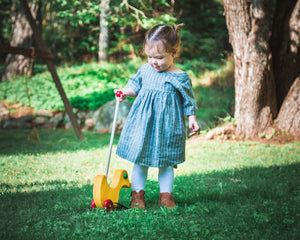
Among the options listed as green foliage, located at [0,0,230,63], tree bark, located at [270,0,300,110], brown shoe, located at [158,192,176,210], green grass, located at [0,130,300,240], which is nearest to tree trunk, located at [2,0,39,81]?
green foliage, located at [0,0,230,63]

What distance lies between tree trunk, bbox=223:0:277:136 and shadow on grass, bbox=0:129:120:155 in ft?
8.26

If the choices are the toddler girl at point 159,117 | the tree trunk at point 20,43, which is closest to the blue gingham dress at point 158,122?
the toddler girl at point 159,117

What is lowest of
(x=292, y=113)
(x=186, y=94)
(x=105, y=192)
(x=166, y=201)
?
(x=166, y=201)

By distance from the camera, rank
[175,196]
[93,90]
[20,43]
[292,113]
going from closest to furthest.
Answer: [175,196] < [292,113] < [93,90] < [20,43]

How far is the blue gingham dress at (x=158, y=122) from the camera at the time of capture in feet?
8.42

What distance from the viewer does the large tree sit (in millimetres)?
5340

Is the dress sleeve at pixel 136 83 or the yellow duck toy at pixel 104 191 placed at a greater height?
the dress sleeve at pixel 136 83

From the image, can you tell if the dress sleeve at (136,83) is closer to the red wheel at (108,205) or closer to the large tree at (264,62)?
the red wheel at (108,205)

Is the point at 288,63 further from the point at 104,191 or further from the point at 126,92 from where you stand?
the point at 104,191

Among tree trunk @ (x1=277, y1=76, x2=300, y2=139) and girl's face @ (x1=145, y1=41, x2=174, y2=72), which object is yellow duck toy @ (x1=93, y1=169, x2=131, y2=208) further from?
tree trunk @ (x1=277, y1=76, x2=300, y2=139)

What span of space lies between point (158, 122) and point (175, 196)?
0.89 m

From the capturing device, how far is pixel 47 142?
584cm

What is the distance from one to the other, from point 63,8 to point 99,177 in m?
7.62

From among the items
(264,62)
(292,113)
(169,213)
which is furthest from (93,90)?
(169,213)
